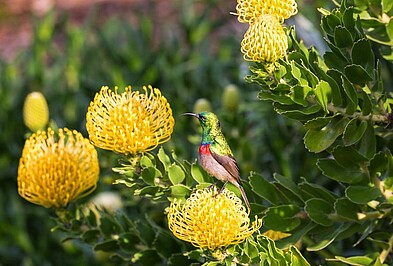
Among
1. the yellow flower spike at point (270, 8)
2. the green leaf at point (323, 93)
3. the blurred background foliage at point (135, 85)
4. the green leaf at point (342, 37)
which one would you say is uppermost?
the yellow flower spike at point (270, 8)

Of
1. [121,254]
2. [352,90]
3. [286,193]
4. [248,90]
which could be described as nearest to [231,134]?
[248,90]

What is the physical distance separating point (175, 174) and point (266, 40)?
324 millimetres

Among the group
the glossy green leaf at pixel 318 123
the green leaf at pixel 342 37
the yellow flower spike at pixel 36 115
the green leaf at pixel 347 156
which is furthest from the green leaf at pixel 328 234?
the yellow flower spike at pixel 36 115

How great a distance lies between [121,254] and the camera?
168 cm

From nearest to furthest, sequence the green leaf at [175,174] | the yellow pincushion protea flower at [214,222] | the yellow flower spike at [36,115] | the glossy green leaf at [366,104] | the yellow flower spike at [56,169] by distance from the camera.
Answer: the yellow pincushion protea flower at [214,222] < the glossy green leaf at [366,104] < the green leaf at [175,174] < the yellow flower spike at [56,169] < the yellow flower spike at [36,115]

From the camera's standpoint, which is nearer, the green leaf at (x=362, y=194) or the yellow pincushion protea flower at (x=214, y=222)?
the yellow pincushion protea flower at (x=214, y=222)

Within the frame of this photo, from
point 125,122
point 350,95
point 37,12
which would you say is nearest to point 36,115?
point 125,122

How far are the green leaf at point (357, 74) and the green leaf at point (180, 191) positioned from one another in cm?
34

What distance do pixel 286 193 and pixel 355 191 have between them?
5.5 inches

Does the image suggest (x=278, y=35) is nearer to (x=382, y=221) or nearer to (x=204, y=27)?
(x=382, y=221)

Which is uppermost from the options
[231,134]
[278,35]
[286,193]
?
[278,35]

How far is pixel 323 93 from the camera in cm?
126

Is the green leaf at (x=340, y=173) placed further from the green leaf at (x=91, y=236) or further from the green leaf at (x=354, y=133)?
the green leaf at (x=91, y=236)

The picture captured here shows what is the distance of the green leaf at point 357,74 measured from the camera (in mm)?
1293
